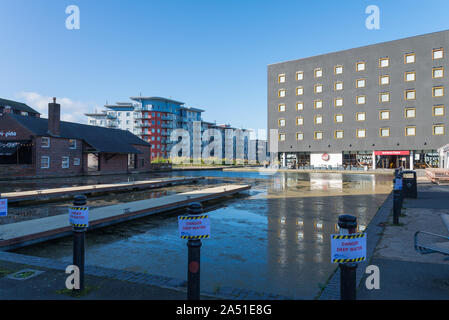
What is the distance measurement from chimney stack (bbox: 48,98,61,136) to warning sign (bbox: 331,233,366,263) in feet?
120

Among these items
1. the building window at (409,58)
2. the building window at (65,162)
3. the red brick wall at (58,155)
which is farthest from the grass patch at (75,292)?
the building window at (409,58)

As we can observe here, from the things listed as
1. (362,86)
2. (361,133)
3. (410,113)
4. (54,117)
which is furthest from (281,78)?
(54,117)

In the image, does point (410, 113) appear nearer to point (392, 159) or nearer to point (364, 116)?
point (364, 116)

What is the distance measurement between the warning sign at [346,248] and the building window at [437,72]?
4968cm

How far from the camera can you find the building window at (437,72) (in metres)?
42.0

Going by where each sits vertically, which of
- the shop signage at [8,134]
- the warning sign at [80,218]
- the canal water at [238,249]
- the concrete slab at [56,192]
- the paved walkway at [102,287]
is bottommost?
the canal water at [238,249]

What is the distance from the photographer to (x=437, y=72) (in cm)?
4238

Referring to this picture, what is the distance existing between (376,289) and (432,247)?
1279mm

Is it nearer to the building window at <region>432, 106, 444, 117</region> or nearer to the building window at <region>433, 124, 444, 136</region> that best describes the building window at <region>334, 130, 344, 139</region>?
the building window at <region>433, 124, 444, 136</region>

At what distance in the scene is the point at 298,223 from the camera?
9.52 m

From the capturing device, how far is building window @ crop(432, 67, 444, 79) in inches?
1655

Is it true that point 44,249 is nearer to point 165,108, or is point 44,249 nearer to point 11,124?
point 11,124

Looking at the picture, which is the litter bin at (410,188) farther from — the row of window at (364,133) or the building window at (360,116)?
the building window at (360,116)

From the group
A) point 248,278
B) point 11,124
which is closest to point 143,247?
point 248,278
